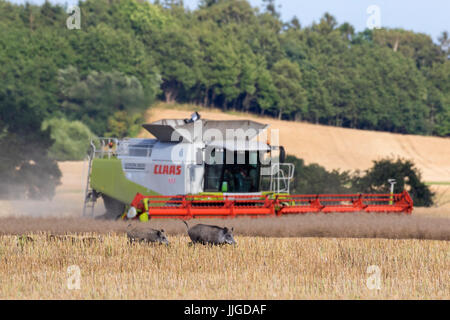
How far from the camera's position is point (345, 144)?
8575cm

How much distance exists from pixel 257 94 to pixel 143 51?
16713 millimetres

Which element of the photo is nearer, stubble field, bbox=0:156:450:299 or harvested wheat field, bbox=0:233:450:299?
harvested wheat field, bbox=0:233:450:299

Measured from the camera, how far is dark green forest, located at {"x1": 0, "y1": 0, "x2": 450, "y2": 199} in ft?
236

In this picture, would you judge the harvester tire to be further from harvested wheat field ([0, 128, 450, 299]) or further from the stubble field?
the stubble field

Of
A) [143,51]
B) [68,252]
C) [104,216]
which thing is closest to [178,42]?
[143,51]

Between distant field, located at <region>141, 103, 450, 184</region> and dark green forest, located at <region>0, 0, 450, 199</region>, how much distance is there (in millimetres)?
3659

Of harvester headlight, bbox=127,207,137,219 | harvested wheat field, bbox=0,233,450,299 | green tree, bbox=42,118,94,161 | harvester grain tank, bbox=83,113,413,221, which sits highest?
green tree, bbox=42,118,94,161

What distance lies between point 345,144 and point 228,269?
73904mm

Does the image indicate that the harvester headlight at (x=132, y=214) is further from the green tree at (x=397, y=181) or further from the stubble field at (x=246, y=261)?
the green tree at (x=397, y=181)

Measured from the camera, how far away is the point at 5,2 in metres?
98.1

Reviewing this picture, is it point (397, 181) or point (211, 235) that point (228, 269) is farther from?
point (397, 181)

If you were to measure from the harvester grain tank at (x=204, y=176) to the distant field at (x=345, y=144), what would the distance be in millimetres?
50869

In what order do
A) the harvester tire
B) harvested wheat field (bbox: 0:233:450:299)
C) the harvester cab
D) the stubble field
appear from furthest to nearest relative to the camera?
1. the harvester tire
2. the harvester cab
3. the stubble field
4. harvested wheat field (bbox: 0:233:450:299)

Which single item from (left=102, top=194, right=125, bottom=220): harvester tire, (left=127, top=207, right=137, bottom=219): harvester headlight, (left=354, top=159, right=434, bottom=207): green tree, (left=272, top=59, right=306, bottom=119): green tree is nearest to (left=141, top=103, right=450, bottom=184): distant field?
(left=272, top=59, right=306, bottom=119): green tree
